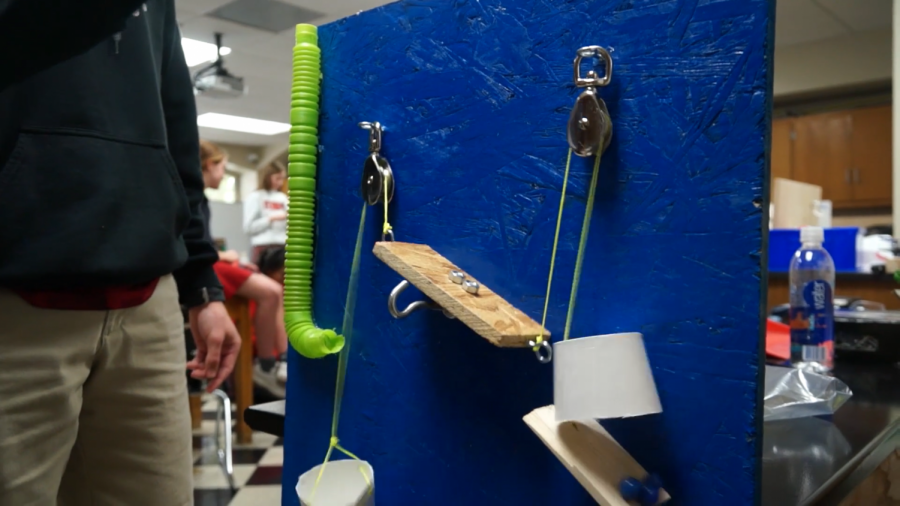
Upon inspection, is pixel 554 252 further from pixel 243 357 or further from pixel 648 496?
pixel 243 357

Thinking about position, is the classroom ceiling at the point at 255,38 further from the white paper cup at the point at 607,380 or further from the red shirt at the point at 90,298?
the white paper cup at the point at 607,380

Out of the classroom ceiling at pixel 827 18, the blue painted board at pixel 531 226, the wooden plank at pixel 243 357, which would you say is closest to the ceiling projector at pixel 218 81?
the wooden plank at pixel 243 357

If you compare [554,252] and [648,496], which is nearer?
[648,496]

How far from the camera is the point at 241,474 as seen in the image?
7.47 ft

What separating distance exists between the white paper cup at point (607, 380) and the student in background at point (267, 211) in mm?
3960

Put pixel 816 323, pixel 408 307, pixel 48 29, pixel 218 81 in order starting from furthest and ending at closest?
1. pixel 218 81
2. pixel 816 323
3. pixel 408 307
4. pixel 48 29

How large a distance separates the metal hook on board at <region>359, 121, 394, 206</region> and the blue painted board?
1cm

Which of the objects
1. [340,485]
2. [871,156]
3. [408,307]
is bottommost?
[340,485]

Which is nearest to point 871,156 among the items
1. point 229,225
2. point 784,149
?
point 784,149

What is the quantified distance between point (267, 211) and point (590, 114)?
407 cm

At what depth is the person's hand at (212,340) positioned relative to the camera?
3.13 ft

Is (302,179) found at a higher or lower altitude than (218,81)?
lower

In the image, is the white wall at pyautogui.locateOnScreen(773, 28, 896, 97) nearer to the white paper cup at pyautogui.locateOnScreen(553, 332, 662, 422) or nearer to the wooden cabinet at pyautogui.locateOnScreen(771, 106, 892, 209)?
the wooden cabinet at pyautogui.locateOnScreen(771, 106, 892, 209)

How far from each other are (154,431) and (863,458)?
2.66 feet
